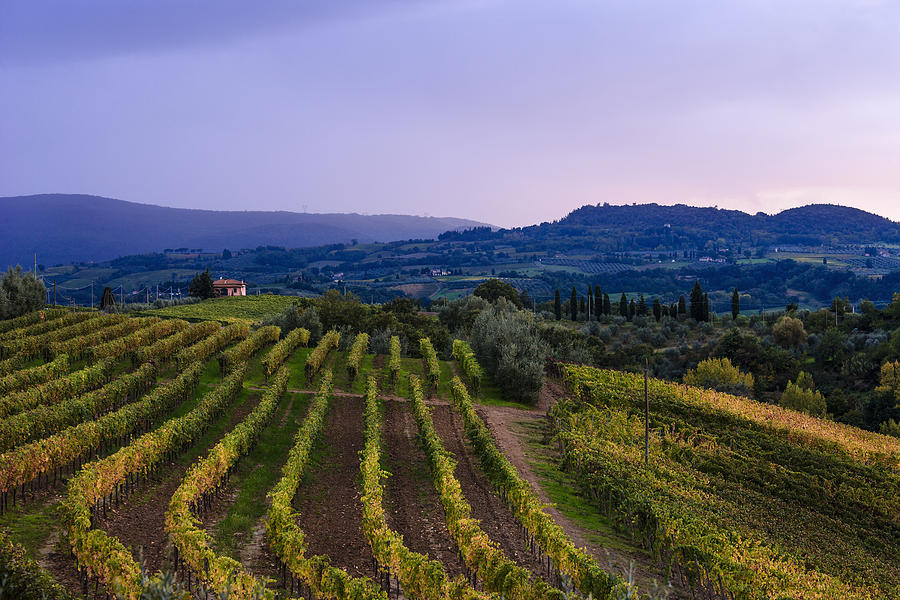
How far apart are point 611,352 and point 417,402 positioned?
151 feet

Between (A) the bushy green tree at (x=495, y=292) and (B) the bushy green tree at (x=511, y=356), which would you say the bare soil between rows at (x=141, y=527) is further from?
(A) the bushy green tree at (x=495, y=292)

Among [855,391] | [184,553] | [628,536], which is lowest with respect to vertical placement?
[855,391]

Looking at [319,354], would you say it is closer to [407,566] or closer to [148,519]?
[148,519]

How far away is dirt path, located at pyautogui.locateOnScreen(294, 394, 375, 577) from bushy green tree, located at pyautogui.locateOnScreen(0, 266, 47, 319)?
46.7 metres

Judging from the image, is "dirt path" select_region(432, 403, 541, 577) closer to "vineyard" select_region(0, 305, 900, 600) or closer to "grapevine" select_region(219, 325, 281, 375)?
"vineyard" select_region(0, 305, 900, 600)

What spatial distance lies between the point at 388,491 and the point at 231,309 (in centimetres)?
6558

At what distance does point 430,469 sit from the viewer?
2644 centimetres

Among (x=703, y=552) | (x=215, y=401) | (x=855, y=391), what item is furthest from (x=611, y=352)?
(x=703, y=552)

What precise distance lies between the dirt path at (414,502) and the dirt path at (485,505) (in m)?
1.25

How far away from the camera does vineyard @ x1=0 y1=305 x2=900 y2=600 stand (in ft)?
51.3

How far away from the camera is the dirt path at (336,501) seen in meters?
18.3

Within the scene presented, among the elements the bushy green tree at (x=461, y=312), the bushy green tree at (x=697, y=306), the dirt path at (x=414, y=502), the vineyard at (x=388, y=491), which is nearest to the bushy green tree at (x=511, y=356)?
the vineyard at (x=388, y=491)

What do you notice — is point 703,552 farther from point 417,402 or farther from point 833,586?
point 417,402

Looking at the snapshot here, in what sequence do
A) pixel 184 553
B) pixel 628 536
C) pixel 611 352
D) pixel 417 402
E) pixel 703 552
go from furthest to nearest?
pixel 611 352 < pixel 417 402 < pixel 628 536 < pixel 703 552 < pixel 184 553
